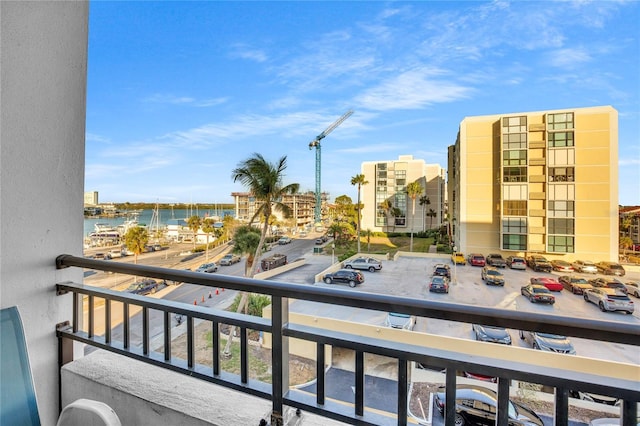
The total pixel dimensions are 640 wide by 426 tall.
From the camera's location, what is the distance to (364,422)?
70 cm

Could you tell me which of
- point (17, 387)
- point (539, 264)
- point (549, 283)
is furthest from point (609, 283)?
point (17, 387)

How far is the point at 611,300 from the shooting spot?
4.72 m

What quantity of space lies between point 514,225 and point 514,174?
1.77 m

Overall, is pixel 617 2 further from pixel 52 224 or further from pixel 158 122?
pixel 158 122

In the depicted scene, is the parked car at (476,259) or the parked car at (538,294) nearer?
the parked car at (538,294)

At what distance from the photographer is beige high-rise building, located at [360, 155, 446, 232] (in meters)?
21.4

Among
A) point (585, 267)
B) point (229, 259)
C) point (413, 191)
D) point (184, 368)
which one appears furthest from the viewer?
point (413, 191)

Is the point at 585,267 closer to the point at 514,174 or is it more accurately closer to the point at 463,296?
the point at 463,296

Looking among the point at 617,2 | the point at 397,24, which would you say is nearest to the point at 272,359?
the point at 617,2

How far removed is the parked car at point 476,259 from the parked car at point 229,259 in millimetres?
8113

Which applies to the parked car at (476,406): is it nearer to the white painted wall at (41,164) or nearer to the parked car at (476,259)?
the white painted wall at (41,164)

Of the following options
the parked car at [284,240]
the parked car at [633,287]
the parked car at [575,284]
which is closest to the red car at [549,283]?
the parked car at [575,284]

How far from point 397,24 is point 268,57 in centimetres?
A: 328

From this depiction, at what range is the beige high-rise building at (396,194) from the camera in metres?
21.4
